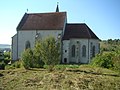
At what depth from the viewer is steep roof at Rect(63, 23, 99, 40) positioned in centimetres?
4528

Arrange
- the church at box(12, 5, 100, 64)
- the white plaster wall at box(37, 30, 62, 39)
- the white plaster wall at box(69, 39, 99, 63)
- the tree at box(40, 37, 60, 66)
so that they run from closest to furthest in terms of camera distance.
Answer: the tree at box(40, 37, 60, 66), the white plaster wall at box(69, 39, 99, 63), the church at box(12, 5, 100, 64), the white plaster wall at box(37, 30, 62, 39)

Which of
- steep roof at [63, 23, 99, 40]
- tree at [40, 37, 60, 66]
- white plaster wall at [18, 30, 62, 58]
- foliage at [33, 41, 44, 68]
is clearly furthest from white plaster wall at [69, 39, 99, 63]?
tree at [40, 37, 60, 66]

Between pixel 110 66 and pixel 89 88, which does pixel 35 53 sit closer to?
pixel 110 66

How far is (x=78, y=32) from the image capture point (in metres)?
46.1

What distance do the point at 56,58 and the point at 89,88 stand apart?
11.9 metres

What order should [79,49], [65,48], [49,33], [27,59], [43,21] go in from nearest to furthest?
[27,59]
[79,49]
[65,48]
[49,33]
[43,21]

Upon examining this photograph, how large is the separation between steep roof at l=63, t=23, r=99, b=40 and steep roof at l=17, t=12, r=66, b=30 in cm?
205

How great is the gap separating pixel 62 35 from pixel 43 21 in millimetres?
5298

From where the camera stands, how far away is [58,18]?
47.4m

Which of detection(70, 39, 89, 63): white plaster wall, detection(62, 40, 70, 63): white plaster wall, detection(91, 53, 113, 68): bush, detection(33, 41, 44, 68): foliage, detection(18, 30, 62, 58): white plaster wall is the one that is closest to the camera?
detection(33, 41, 44, 68): foliage

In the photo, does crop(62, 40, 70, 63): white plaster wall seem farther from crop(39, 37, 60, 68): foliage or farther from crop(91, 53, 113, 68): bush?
crop(39, 37, 60, 68): foliage

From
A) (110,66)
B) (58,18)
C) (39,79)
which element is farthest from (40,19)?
(39,79)

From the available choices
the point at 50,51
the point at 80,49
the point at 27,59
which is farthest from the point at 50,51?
the point at 80,49

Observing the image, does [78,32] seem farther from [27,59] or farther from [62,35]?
[27,59]
